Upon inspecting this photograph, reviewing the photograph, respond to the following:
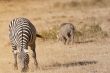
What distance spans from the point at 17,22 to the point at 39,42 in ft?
23.1

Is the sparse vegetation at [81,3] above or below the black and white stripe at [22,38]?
below

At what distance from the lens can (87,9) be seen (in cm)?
4356

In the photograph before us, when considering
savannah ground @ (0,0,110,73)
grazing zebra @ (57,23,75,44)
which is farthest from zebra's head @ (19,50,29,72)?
grazing zebra @ (57,23,75,44)

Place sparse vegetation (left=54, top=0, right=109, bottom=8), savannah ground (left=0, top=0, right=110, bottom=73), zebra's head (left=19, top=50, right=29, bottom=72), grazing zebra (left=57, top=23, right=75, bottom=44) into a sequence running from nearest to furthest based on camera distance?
zebra's head (left=19, top=50, right=29, bottom=72)
savannah ground (left=0, top=0, right=110, bottom=73)
grazing zebra (left=57, top=23, right=75, bottom=44)
sparse vegetation (left=54, top=0, right=109, bottom=8)

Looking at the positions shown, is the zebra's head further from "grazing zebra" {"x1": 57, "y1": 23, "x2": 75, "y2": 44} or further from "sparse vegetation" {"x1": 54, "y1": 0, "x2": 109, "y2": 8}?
"sparse vegetation" {"x1": 54, "y1": 0, "x2": 109, "y2": 8}

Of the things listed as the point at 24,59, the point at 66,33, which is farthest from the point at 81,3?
the point at 24,59

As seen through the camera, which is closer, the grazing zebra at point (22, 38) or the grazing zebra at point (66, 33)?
the grazing zebra at point (22, 38)

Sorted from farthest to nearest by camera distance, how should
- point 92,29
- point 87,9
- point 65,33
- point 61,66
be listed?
point 87,9, point 92,29, point 65,33, point 61,66

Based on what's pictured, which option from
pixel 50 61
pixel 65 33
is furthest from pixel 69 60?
pixel 65 33

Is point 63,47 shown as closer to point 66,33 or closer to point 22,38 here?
point 66,33

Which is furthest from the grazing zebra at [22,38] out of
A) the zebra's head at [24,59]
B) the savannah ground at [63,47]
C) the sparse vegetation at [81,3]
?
the sparse vegetation at [81,3]

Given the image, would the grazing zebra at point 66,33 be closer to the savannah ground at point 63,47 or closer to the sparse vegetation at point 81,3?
the savannah ground at point 63,47

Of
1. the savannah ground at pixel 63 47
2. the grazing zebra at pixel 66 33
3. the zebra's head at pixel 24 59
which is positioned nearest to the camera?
the zebra's head at pixel 24 59

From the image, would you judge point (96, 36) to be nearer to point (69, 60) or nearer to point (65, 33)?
point (65, 33)
